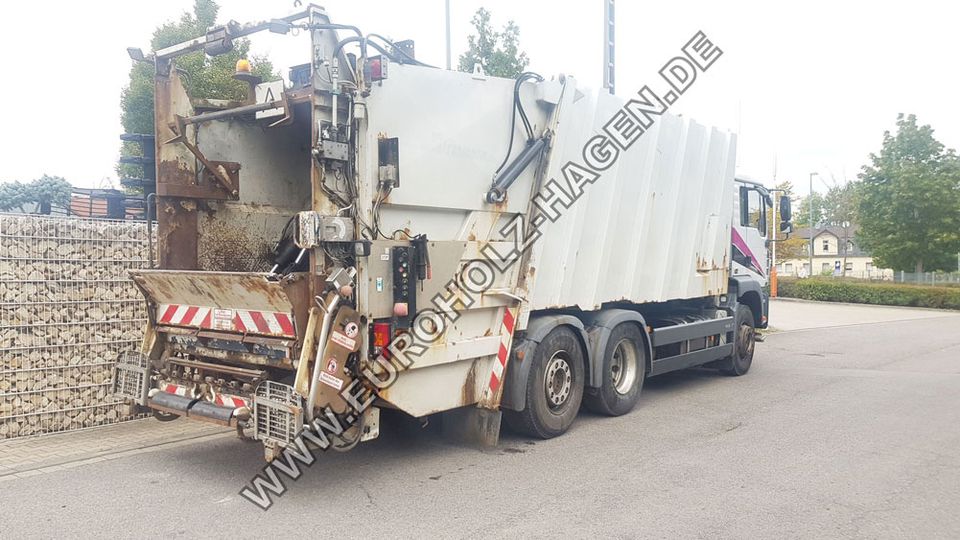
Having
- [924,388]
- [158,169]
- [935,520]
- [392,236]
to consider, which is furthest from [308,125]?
[924,388]

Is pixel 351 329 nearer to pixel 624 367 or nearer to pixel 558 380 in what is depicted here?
pixel 558 380

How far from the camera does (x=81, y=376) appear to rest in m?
6.56

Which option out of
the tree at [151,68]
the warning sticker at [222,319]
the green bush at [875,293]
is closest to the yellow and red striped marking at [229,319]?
the warning sticker at [222,319]

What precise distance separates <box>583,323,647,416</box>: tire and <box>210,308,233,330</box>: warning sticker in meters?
3.33

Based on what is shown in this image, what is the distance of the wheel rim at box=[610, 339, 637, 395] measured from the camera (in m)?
7.30

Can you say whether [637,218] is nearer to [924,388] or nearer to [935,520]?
[935,520]

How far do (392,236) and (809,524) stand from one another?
125 inches

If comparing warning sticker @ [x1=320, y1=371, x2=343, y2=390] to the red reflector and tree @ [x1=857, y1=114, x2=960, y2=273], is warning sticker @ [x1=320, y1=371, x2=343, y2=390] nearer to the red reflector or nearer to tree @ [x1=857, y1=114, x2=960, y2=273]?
the red reflector

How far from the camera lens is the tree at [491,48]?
50.3 feet

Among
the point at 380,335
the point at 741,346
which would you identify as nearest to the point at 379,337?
the point at 380,335

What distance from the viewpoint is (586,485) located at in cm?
505

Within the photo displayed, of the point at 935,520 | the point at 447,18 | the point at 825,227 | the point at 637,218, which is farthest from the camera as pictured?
the point at 825,227

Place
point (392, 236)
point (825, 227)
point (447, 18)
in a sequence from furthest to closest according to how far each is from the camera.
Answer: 1. point (825, 227)
2. point (447, 18)
3. point (392, 236)

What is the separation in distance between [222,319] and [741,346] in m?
7.19
